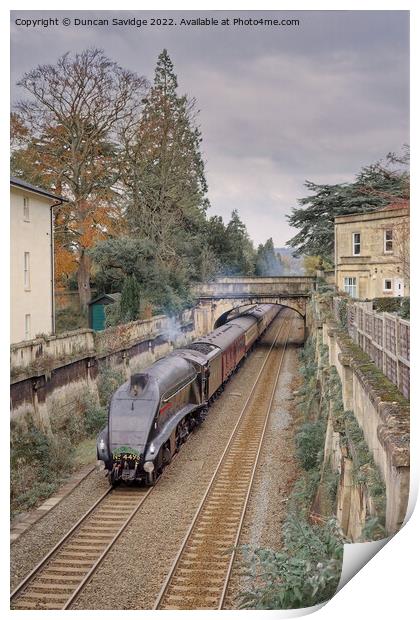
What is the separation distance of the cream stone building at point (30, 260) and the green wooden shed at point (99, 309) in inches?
32.5

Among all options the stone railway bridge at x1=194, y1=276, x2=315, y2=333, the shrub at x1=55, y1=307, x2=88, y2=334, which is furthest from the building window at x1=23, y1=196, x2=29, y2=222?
the stone railway bridge at x1=194, y1=276, x2=315, y2=333

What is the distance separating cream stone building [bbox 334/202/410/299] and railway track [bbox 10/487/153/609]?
14.9 ft

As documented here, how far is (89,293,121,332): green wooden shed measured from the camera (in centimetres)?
856

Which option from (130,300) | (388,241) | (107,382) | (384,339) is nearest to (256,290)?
(130,300)

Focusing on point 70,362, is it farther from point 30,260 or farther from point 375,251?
point 375,251

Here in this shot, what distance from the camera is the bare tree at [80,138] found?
729cm

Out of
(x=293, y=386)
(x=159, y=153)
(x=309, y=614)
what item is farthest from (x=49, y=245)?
(x=293, y=386)

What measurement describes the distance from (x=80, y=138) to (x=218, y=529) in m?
5.17

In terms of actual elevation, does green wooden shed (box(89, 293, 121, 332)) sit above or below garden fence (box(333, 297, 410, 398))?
above

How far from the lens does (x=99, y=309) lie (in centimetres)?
867

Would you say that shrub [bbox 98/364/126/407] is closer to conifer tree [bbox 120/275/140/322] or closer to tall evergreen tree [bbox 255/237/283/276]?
conifer tree [bbox 120/275/140/322]

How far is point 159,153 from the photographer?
827cm

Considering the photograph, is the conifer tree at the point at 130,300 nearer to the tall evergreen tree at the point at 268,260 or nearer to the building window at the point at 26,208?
the tall evergreen tree at the point at 268,260
